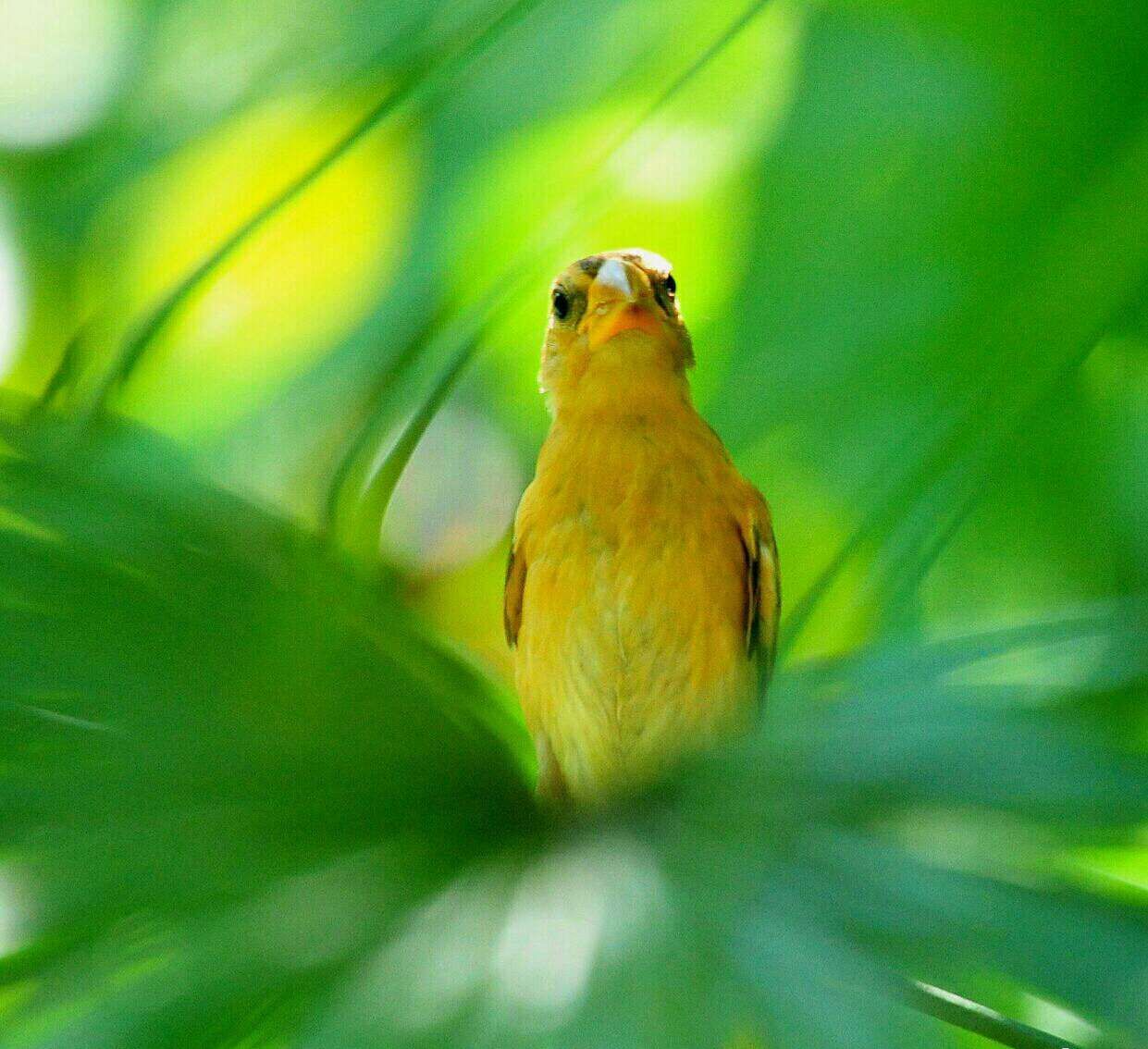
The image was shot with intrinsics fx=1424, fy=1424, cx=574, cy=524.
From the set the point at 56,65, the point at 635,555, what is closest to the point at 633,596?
the point at 635,555

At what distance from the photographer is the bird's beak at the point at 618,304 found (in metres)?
2.07

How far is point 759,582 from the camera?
7.04 ft

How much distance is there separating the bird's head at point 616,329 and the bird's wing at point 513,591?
26 centimetres

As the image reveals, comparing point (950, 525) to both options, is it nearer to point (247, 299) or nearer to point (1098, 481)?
point (1098, 481)

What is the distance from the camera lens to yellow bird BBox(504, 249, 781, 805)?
208 cm

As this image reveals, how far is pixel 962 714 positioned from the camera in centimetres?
74

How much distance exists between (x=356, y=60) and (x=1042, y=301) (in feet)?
1.70

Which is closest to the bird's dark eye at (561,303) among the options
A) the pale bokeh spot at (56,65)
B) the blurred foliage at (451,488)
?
the blurred foliage at (451,488)

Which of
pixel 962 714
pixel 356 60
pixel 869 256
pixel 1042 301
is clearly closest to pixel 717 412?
pixel 869 256

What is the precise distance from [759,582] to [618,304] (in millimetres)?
466

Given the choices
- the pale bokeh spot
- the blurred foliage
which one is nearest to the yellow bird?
the blurred foliage

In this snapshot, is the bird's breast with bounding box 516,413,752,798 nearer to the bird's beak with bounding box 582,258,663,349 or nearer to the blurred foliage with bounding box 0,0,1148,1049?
the bird's beak with bounding box 582,258,663,349

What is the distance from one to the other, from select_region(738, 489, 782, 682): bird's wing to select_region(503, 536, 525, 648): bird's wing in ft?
1.12

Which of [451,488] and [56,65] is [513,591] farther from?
[56,65]
